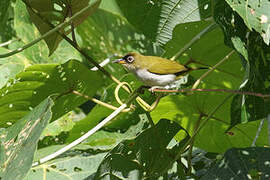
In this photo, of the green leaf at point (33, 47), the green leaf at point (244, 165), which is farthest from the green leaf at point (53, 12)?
the green leaf at point (33, 47)

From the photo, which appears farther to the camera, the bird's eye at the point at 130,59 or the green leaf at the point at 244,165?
the bird's eye at the point at 130,59

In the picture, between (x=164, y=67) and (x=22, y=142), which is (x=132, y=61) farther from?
(x=22, y=142)

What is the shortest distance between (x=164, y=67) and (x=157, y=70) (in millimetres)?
37

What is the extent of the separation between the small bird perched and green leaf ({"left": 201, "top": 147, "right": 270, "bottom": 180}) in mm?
273

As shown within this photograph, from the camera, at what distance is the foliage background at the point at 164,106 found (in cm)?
98

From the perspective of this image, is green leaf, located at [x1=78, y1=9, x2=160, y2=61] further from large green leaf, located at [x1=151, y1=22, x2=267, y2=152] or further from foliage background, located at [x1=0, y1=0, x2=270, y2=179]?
large green leaf, located at [x1=151, y1=22, x2=267, y2=152]

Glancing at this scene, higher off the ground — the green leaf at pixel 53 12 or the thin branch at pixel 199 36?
the green leaf at pixel 53 12

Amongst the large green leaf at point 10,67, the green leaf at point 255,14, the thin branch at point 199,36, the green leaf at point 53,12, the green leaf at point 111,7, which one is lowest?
the green leaf at point 111,7

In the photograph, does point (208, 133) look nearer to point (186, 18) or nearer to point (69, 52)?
point (186, 18)

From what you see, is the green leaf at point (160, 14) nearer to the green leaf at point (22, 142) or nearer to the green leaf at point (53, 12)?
the green leaf at point (53, 12)

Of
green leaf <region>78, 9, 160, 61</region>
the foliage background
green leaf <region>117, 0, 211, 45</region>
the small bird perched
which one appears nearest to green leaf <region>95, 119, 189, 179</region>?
the foliage background

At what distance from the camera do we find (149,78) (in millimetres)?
1274

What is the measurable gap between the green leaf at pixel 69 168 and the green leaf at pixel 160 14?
354 millimetres

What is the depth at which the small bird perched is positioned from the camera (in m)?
1.22
